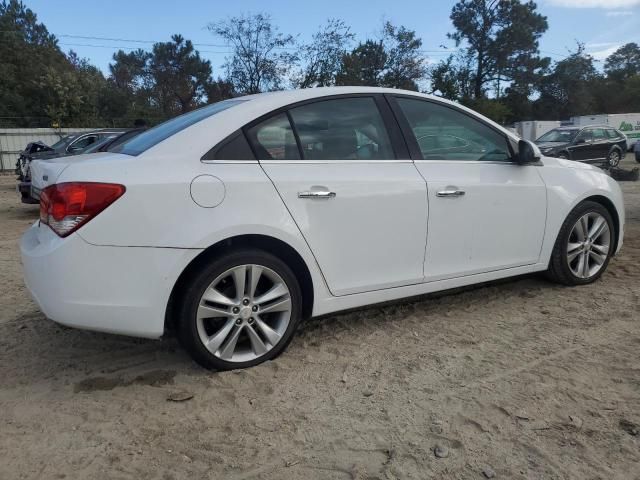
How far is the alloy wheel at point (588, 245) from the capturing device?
424 cm

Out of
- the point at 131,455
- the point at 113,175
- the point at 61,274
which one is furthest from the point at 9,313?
the point at 131,455

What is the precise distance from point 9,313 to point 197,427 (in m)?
2.39

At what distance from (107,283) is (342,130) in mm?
1645

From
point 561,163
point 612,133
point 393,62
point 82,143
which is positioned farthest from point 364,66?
point 561,163

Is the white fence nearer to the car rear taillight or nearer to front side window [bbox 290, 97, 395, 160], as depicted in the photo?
front side window [bbox 290, 97, 395, 160]

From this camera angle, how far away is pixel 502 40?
55969 mm

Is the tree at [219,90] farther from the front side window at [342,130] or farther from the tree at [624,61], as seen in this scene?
the tree at [624,61]

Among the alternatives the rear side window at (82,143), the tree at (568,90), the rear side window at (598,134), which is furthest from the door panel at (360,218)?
the tree at (568,90)

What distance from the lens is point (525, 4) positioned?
57281 mm

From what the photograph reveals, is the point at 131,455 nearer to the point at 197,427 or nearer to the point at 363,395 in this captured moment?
the point at 197,427

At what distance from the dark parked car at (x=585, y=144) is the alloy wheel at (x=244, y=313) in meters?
16.2

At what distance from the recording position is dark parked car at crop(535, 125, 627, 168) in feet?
57.9

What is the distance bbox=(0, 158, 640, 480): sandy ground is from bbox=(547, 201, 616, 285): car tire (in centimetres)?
45

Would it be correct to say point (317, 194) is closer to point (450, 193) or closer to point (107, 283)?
point (450, 193)
